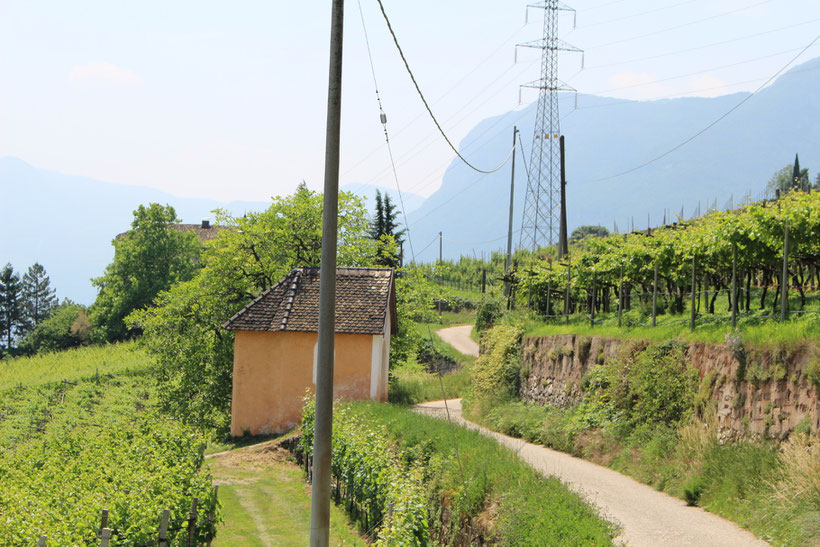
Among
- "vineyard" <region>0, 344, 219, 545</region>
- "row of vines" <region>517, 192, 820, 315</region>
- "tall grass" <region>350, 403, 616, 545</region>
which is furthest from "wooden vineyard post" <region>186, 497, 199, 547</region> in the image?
"row of vines" <region>517, 192, 820, 315</region>

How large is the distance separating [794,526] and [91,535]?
9311 mm

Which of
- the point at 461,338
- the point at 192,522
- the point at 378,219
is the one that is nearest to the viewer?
the point at 192,522

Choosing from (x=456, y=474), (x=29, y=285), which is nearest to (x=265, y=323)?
(x=456, y=474)

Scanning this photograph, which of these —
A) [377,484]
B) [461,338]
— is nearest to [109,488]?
[377,484]

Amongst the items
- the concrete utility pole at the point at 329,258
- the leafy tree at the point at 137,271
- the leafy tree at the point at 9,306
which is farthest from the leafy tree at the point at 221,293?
the leafy tree at the point at 9,306

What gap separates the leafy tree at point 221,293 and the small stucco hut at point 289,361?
330cm

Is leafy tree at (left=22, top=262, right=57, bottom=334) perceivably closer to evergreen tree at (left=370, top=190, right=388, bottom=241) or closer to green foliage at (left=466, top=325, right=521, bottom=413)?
evergreen tree at (left=370, top=190, right=388, bottom=241)

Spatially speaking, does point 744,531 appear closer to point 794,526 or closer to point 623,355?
point 794,526

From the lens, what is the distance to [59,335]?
7594 cm

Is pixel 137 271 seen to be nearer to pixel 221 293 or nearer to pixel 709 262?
pixel 221 293

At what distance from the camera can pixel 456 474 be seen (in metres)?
12.4

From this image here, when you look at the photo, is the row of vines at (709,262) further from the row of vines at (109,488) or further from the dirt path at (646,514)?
the row of vines at (109,488)

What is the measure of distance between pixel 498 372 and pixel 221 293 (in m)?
13.1

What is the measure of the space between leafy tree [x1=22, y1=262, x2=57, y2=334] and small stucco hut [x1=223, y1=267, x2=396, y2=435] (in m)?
78.9
